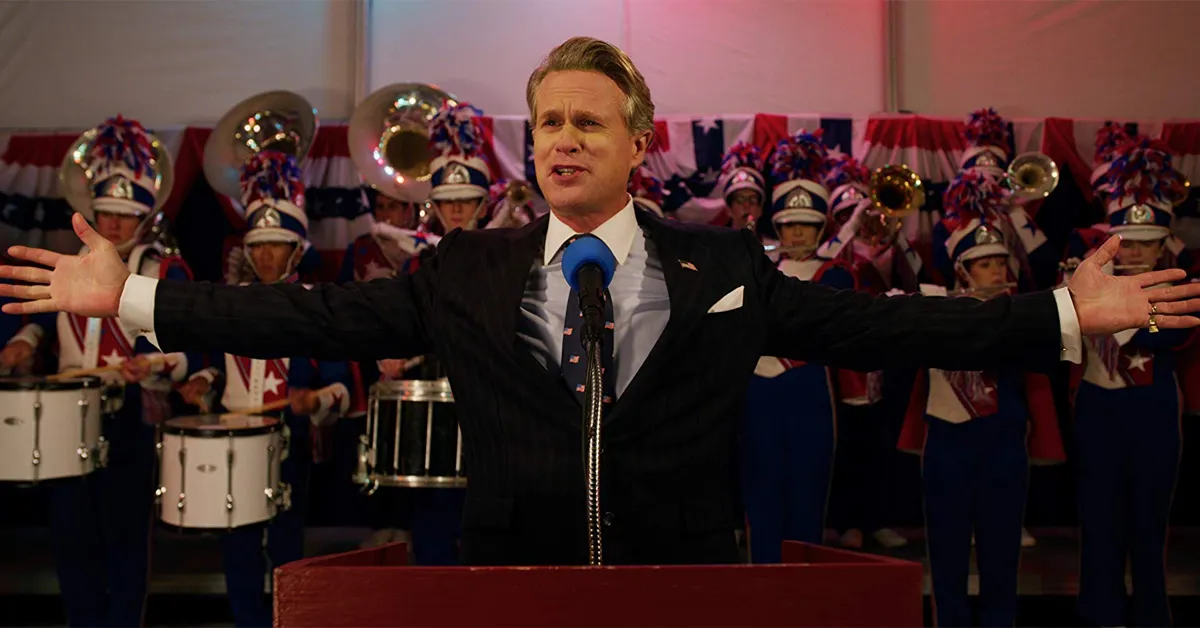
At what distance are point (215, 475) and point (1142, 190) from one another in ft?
14.6

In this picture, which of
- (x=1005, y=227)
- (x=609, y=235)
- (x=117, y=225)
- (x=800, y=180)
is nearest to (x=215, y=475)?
(x=117, y=225)

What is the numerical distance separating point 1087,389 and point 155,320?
174 inches

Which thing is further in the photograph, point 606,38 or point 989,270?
point 606,38

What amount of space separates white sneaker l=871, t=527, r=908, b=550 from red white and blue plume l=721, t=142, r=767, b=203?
1968 mm

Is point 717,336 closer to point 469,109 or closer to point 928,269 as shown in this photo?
point 469,109

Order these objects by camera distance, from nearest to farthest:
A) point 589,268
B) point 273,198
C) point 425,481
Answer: point 589,268
point 425,481
point 273,198

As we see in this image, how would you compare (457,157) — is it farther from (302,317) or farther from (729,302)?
(729,302)

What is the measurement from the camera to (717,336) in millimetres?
1908

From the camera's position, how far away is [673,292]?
1.92 meters

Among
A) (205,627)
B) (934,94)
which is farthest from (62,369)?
(934,94)

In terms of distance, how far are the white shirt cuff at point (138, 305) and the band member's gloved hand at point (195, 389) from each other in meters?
3.19

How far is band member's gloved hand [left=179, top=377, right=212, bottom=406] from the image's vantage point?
16.1 feet

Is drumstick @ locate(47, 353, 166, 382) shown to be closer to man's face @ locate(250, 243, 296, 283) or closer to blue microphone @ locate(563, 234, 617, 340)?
man's face @ locate(250, 243, 296, 283)

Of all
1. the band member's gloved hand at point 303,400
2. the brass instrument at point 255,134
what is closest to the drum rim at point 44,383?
the band member's gloved hand at point 303,400
